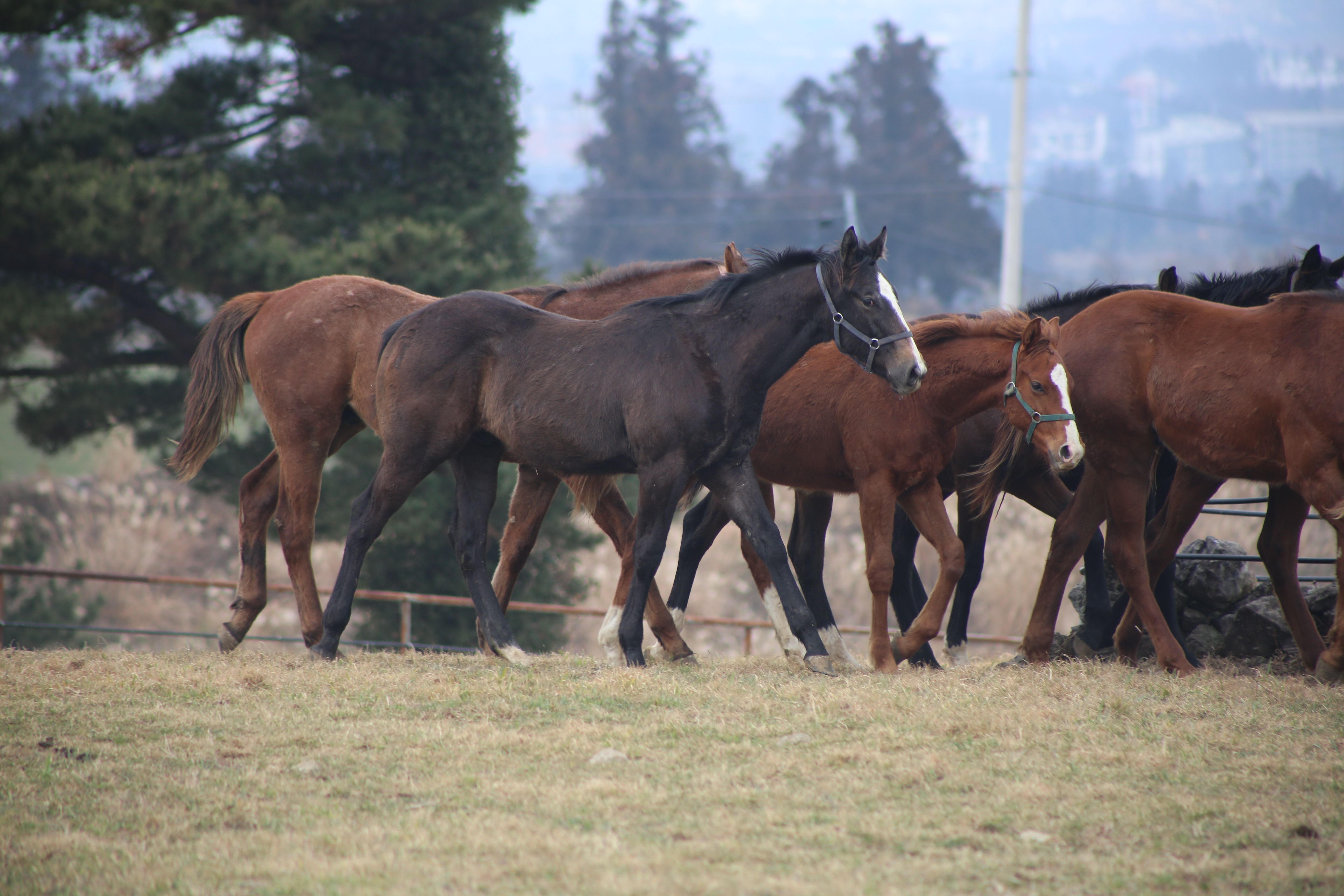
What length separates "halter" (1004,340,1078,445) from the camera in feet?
21.6

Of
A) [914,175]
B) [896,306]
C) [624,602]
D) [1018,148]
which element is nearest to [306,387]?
[624,602]

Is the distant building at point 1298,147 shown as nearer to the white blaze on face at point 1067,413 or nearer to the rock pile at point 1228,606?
the rock pile at point 1228,606

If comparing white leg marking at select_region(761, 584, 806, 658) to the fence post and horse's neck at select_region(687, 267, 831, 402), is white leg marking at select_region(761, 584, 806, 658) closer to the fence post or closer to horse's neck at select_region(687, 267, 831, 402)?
horse's neck at select_region(687, 267, 831, 402)

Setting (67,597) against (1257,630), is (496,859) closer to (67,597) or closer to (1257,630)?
(1257,630)

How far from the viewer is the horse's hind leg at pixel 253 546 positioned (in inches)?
335

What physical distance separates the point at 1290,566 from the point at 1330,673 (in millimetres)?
721

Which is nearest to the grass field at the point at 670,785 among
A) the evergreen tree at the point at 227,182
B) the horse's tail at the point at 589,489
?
the horse's tail at the point at 589,489

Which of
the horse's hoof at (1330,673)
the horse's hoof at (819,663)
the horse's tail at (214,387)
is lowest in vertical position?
the horse's hoof at (819,663)

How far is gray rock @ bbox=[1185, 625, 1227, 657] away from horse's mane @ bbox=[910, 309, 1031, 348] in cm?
247

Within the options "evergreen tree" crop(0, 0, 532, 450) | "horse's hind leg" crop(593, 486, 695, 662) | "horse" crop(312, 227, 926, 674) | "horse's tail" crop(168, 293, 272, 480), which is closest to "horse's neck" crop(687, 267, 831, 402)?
"horse" crop(312, 227, 926, 674)

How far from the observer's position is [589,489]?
8188mm

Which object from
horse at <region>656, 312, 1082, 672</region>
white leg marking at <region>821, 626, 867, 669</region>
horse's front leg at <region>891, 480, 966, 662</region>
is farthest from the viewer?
white leg marking at <region>821, 626, 867, 669</region>

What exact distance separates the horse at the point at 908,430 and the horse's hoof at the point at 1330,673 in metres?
1.70

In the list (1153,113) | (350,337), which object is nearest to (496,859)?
(350,337)
